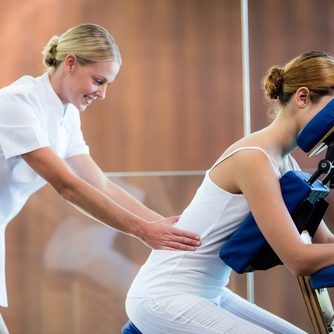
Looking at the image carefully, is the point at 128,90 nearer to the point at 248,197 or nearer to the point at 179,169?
the point at 179,169

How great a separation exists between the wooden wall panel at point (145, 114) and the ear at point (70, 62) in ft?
4.16

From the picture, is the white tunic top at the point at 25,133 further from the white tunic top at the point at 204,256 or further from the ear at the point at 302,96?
the ear at the point at 302,96

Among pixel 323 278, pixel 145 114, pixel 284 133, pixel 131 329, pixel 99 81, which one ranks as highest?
pixel 99 81

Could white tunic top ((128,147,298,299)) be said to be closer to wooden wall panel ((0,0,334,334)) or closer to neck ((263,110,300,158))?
neck ((263,110,300,158))

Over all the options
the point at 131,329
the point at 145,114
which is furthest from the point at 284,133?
the point at 145,114

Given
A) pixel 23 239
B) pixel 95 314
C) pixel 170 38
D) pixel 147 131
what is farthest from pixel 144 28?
pixel 95 314

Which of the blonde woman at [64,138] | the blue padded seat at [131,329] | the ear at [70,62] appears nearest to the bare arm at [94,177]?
the blonde woman at [64,138]

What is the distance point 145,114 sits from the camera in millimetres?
3559

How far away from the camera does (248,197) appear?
1.72 metres

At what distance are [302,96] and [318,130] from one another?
4.8 inches

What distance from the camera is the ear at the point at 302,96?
5.84ft

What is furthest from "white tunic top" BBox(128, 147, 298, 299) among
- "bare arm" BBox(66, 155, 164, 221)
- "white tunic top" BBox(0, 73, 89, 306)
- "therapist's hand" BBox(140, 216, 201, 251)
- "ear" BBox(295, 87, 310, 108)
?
"bare arm" BBox(66, 155, 164, 221)

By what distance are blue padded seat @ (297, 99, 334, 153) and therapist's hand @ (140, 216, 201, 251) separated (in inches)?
14.5

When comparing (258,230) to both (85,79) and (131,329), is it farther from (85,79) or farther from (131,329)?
(85,79)
